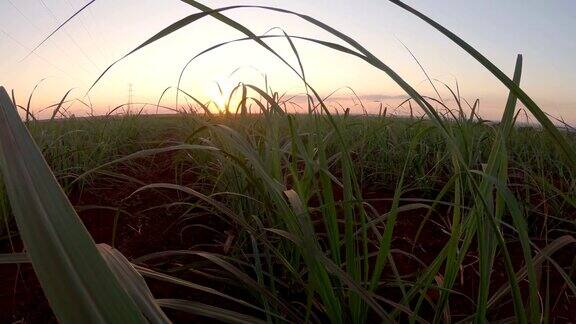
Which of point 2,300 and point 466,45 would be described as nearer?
point 466,45

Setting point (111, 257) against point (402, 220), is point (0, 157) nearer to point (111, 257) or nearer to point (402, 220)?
point (111, 257)

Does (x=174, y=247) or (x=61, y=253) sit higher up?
(x=61, y=253)

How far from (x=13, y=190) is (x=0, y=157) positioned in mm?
29

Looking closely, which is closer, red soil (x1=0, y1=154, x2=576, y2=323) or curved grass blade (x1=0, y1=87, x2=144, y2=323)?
curved grass blade (x1=0, y1=87, x2=144, y2=323)

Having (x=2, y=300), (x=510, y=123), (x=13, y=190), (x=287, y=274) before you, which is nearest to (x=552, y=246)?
(x=510, y=123)

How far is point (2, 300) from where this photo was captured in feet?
2.69

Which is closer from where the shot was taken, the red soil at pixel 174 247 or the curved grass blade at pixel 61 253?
the curved grass blade at pixel 61 253

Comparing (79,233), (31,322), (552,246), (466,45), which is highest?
(466,45)

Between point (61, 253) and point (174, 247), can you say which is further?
point (174, 247)

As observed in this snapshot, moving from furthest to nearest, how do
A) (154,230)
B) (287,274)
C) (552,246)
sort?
(154,230), (287,274), (552,246)

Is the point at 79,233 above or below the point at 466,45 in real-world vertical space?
below

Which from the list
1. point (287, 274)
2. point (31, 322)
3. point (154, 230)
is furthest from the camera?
point (154, 230)

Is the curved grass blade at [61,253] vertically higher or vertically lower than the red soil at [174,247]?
higher

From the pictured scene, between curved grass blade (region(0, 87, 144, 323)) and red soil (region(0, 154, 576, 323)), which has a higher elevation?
curved grass blade (region(0, 87, 144, 323))
